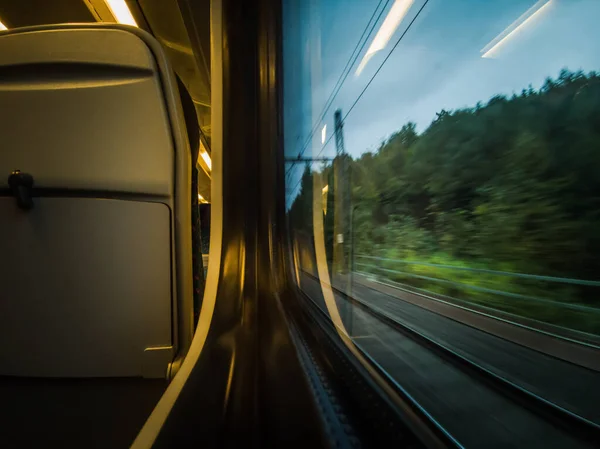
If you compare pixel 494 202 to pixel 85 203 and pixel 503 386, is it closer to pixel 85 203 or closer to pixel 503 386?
pixel 503 386

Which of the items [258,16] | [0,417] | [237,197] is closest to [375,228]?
[237,197]

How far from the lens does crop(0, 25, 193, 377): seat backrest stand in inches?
41.7

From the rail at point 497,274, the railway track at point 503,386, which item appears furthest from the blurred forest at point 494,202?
the railway track at point 503,386

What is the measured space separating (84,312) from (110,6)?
3178 mm

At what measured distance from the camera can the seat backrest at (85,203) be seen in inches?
41.7

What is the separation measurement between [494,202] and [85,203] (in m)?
2.57

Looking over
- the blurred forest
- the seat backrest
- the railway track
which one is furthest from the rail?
the seat backrest

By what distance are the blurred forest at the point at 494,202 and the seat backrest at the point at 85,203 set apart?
1.99ft

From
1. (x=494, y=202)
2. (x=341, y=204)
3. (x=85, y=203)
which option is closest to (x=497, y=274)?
(x=494, y=202)

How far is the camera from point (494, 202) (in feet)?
7.56

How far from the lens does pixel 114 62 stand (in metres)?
1.08

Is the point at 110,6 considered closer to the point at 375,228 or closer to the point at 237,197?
the point at 237,197

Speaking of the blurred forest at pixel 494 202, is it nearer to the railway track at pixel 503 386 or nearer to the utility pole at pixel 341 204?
the utility pole at pixel 341 204

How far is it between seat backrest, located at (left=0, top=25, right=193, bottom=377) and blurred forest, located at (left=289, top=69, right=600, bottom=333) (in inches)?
23.8
